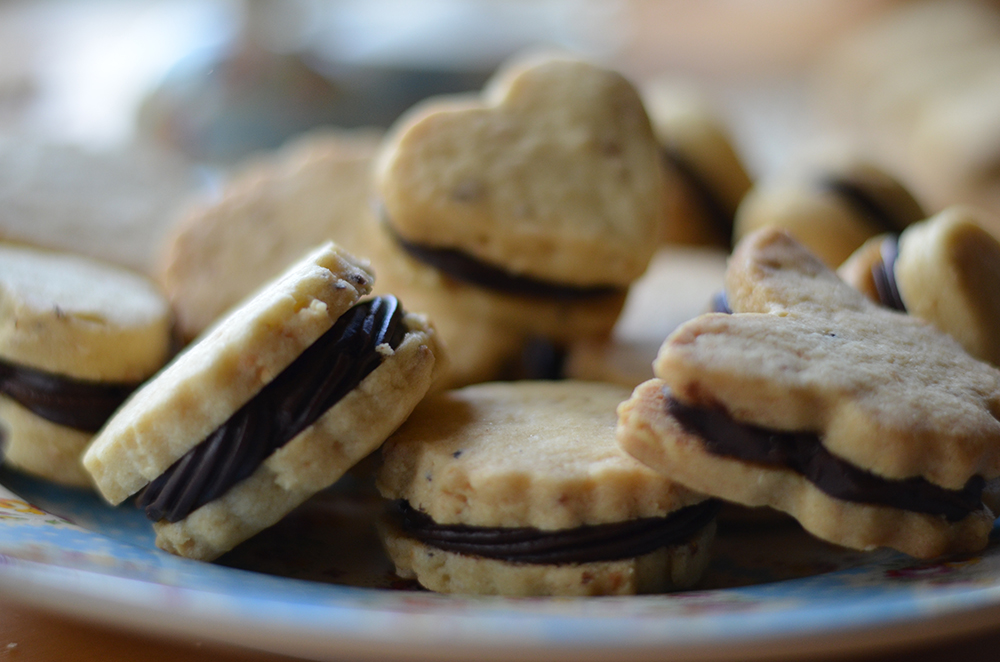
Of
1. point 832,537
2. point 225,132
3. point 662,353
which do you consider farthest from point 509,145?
point 225,132

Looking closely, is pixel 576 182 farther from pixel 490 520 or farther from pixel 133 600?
pixel 133 600

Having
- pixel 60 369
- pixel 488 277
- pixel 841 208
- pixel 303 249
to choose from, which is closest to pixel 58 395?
pixel 60 369

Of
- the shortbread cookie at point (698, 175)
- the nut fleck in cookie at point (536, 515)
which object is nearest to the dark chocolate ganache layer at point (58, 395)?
the nut fleck in cookie at point (536, 515)

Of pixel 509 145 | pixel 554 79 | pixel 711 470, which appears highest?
pixel 554 79

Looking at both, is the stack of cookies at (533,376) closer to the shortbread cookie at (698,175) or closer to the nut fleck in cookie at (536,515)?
the nut fleck in cookie at (536,515)

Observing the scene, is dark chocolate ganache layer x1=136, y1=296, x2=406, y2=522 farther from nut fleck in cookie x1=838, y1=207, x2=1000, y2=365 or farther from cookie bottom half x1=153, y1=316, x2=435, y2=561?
nut fleck in cookie x1=838, y1=207, x2=1000, y2=365

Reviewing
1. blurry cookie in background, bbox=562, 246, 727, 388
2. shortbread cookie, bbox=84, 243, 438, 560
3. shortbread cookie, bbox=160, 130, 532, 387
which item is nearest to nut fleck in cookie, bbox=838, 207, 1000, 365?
blurry cookie in background, bbox=562, 246, 727, 388
